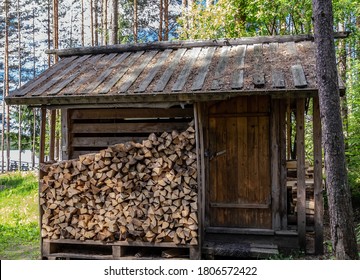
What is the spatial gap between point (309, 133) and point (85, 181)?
793 centimetres

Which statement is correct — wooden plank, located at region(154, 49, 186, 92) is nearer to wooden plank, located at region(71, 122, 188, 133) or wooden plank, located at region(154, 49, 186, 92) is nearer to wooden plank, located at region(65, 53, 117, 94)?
wooden plank, located at region(71, 122, 188, 133)

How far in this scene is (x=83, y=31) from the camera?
71.3 feet

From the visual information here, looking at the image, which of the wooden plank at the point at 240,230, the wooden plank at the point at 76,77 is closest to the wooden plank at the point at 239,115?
the wooden plank at the point at 240,230

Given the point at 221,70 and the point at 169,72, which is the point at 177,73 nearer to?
the point at 169,72

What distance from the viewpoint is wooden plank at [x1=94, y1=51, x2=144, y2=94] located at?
5.63 metres

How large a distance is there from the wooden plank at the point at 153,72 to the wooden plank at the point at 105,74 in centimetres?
77

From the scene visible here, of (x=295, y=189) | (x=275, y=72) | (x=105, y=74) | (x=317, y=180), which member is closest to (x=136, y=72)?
(x=105, y=74)

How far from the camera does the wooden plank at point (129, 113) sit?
6.01 m

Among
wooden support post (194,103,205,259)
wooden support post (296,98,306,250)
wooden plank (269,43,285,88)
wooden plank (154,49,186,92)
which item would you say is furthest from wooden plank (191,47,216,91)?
wooden support post (296,98,306,250)

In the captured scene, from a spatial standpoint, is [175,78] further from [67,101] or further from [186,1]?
[186,1]

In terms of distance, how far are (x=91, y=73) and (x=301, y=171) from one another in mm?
3992

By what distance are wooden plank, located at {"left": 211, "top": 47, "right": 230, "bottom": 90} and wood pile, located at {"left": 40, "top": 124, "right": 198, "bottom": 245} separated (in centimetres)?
73

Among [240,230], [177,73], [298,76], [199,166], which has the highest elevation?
[177,73]

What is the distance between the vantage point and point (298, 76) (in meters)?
5.21
